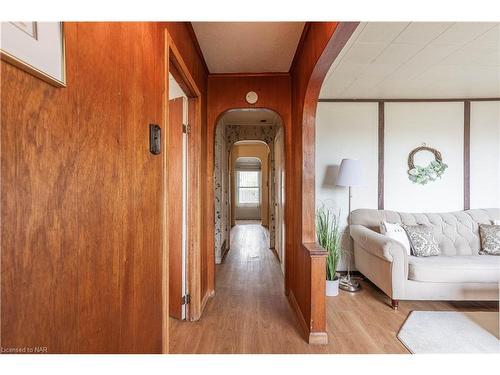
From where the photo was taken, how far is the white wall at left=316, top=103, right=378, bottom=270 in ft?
13.3

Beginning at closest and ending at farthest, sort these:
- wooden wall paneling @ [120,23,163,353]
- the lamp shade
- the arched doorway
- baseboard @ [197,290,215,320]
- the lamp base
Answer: wooden wall paneling @ [120,23,163,353] → baseboard @ [197,290,215,320] → the lamp base → the lamp shade → the arched doorway

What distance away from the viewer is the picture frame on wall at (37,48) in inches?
22.2

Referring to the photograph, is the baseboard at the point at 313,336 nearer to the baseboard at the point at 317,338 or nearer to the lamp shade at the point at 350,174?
the baseboard at the point at 317,338

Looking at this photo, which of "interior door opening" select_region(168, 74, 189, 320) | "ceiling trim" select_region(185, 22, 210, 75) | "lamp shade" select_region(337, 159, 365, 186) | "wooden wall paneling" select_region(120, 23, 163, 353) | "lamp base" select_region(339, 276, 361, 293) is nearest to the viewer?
"wooden wall paneling" select_region(120, 23, 163, 353)

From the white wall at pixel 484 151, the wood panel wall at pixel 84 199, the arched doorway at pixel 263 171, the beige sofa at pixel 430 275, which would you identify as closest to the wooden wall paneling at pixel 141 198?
the wood panel wall at pixel 84 199

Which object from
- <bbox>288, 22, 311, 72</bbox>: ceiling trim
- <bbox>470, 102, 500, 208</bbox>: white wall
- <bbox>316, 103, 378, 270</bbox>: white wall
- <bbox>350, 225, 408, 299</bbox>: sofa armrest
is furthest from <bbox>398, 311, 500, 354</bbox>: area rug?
<bbox>288, 22, 311, 72</bbox>: ceiling trim

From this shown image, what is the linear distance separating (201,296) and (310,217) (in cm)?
142

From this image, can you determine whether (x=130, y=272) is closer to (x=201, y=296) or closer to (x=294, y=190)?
(x=201, y=296)

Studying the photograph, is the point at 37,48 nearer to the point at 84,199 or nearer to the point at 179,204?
the point at 84,199

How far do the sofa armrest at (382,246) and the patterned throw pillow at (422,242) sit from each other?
450mm

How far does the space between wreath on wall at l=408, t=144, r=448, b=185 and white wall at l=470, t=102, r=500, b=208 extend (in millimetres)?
480

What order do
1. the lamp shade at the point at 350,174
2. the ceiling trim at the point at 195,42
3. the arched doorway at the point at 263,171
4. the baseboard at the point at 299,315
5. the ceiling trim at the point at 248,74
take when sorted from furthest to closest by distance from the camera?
1. the arched doorway at the point at 263,171
2. the lamp shade at the point at 350,174
3. the ceiling trim at the point at 248,74
4. the baseboard at the point at 299,315
5. the ceiling trim at the point at 195,42

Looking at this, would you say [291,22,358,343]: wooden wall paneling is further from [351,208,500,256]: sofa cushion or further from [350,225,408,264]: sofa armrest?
[351,208,500,256]: sofa cushion
